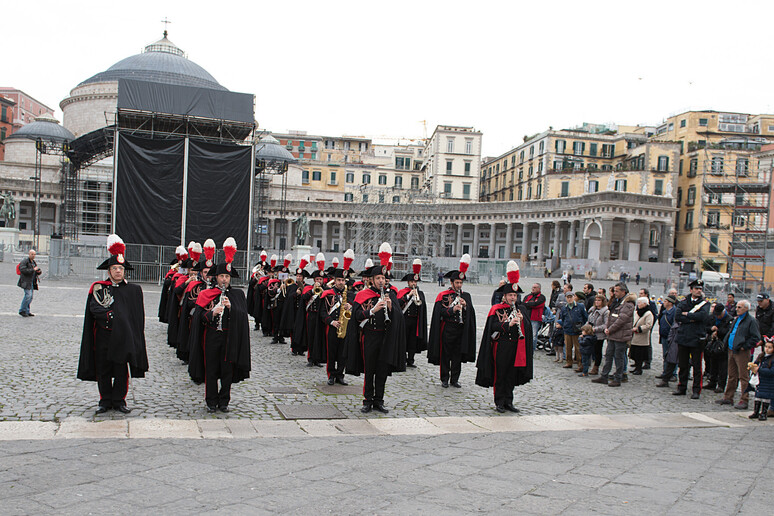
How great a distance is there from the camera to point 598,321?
10.6 meters

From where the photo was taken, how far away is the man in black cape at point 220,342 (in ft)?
22.8

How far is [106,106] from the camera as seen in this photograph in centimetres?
5659

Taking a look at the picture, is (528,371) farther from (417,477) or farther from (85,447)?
(85,447)

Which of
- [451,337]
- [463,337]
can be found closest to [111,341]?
[451,337]

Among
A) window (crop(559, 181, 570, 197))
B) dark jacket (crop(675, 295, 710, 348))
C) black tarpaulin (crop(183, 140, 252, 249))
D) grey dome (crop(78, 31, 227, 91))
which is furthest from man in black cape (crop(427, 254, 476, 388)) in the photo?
window (crop(559, 181, 570, 197))

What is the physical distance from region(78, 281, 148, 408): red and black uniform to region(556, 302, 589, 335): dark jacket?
795cm

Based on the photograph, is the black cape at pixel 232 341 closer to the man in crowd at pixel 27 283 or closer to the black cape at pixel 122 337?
the black cape at pixel 122 337

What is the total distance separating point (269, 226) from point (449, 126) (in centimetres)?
2590

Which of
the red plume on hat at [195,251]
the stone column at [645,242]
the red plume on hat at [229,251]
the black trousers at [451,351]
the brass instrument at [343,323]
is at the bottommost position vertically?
the black trousers at [451,351]

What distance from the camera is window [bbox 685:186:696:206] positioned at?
186 feet

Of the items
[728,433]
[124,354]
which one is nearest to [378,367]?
[124,354]

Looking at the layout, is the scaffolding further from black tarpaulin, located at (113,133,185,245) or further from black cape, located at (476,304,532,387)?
black tarpaulin, located at (113,133,185,245)

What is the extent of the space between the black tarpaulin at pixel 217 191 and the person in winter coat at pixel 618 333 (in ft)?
71.3

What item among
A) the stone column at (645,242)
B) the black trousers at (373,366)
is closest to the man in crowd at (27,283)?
the black trousers at (373,366)
